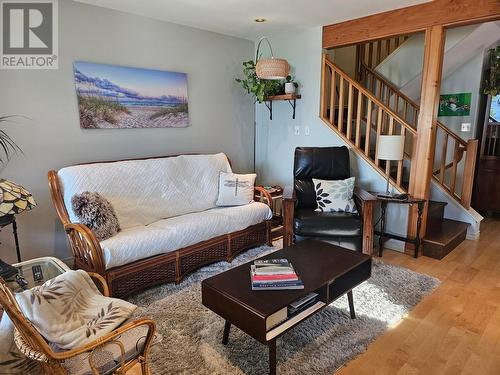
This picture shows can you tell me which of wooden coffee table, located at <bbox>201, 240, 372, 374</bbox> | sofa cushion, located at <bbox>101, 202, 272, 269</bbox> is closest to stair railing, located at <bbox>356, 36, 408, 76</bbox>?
sofa cushion, located at <bbox>101, 202, 272, 269</bbox>

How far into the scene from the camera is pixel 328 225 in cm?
287

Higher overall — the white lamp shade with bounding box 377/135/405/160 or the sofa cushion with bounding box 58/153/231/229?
the white lamp shade with bounding box 377/135/405/160

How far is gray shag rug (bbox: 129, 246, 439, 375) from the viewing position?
177cm

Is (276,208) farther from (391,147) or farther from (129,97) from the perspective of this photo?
(129,97)

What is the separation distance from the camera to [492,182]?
439cm

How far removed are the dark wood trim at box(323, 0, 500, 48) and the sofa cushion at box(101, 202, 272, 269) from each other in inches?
78.6

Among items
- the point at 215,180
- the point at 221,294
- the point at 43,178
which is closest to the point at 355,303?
the point at 221,294

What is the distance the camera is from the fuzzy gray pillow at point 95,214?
2.35 metres

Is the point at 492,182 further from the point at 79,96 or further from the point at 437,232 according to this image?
the point at 79,96

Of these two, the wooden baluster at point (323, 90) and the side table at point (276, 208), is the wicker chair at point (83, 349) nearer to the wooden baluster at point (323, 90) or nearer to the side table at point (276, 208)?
the side table at point (276, 208)

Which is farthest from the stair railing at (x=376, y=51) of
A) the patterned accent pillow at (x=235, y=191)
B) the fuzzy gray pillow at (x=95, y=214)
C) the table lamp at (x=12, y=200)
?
the table lamp at (x=12, y=200)

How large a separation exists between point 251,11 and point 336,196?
1.93 meters

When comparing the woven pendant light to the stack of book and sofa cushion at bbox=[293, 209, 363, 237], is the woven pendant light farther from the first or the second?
the stack of book

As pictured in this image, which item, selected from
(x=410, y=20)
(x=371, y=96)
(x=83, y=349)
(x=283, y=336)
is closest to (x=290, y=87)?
(x=371, y=96)
